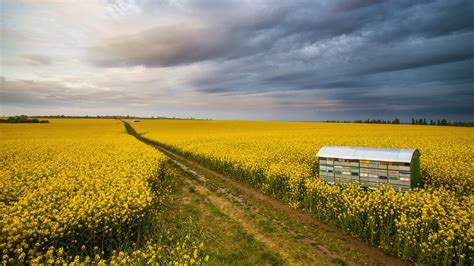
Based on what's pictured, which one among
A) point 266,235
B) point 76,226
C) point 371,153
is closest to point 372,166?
point 371,153

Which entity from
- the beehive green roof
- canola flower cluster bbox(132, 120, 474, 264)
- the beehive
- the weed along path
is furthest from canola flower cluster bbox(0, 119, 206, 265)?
the beehive green roof

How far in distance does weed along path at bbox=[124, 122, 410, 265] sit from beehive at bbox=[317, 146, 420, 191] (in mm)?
2979

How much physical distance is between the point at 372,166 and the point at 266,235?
582 centimetres

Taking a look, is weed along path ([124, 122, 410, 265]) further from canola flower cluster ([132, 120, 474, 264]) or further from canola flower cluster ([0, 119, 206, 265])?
canola flower cluster ([0, 119, 206, 265])

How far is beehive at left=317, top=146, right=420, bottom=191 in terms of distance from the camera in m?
9.43

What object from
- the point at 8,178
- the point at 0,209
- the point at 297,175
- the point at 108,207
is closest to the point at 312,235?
the point at 297,175

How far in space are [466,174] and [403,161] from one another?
12.4 feet

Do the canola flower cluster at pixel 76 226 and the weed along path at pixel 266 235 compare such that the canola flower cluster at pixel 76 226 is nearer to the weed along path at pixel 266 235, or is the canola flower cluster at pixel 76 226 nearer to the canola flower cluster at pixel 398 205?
the weed along path at pixel 266 235

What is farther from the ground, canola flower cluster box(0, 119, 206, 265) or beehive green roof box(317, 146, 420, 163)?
beehive green roof box(317, 146, 420, 163)

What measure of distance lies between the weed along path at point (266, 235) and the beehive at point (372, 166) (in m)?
2.98

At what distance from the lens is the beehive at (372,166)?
371 inches

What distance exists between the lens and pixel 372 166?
33.3ft

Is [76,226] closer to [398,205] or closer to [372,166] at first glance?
[398,205]

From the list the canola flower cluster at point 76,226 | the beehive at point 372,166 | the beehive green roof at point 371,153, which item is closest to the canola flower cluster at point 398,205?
the beehive at point 372,166
